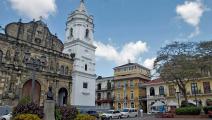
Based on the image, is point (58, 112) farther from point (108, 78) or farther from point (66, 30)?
point (108, 78)

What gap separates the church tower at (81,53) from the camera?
40.2m

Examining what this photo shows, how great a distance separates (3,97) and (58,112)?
17.6 meters

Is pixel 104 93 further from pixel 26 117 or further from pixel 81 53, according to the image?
pixel 26 117

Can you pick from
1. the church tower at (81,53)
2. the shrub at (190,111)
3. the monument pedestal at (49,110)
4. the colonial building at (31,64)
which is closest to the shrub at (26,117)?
the monument pedestal at (49,110)

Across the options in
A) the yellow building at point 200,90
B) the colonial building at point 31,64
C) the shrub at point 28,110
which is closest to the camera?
the shrub at point 28,110

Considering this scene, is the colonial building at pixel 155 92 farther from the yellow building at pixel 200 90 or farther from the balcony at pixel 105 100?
the balcony at pixel 105 100

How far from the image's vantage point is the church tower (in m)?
40.2

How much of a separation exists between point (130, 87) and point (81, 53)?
62.5 feet

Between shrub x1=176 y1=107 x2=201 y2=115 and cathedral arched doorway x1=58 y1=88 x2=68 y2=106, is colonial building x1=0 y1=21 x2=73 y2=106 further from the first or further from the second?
shrub x1=176 y1=107 x2=201 y2=115

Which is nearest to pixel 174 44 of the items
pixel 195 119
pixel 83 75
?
pixel 195 119

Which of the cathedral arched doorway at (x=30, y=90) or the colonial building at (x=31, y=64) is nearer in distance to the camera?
the colonial building at (x=31, y=64)

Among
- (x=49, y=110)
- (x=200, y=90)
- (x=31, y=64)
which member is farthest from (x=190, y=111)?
(x=31, y=64)

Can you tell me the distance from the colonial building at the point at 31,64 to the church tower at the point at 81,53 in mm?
1497

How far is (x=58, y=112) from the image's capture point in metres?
16.2
